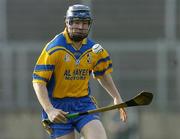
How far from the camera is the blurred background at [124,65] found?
1599 cm

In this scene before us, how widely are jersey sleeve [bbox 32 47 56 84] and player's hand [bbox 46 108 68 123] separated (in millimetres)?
328

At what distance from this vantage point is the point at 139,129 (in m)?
16.0

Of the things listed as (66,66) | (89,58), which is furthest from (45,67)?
(89,58)

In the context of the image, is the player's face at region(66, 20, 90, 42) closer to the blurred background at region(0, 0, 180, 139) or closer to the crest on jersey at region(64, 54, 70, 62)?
the crest on jersey at region(64, 54, 70, 62)

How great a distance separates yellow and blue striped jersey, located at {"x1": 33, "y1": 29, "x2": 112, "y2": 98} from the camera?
870 centimetres

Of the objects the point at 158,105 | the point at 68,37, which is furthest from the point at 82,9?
the point at 158,105

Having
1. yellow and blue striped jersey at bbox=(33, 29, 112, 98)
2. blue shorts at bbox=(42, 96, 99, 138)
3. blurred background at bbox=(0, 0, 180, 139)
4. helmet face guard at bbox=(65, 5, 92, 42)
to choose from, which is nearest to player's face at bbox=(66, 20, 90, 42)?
helmet face guard at bbox=(65, 5, 92, 42)

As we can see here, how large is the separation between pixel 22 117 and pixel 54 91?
7400 mm

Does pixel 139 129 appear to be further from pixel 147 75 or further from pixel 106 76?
pixel 106 76

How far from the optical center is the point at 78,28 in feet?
28.7

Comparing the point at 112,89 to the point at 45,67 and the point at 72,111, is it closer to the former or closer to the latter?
the point at 72,111

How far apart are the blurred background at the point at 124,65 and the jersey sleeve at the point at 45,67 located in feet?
22.7

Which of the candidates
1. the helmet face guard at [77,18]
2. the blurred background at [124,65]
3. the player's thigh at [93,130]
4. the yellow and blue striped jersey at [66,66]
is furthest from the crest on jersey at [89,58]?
the blurred background at [124,65]

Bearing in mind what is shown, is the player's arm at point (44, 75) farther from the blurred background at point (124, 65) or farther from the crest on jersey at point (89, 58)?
the blurred background at point (124, 65)
